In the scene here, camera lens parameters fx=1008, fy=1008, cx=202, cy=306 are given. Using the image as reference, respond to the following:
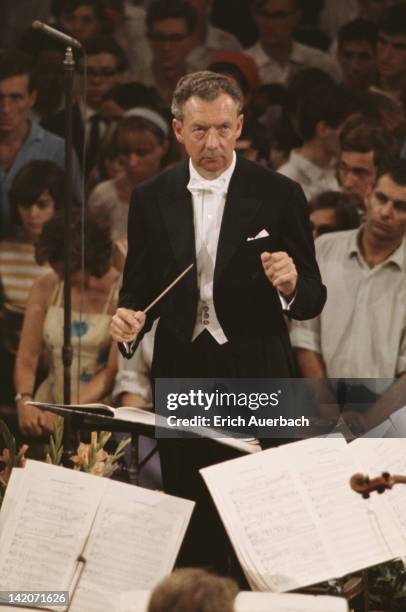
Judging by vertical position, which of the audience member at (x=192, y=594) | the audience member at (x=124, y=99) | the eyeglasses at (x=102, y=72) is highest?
the eyeglasses at (x=102, y=72)

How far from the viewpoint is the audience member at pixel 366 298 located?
14.9 feet

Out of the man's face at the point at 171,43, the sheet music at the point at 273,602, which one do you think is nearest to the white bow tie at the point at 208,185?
the man's face at the point at 171,43

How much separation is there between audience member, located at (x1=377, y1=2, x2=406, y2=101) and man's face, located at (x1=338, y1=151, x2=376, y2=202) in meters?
0.31

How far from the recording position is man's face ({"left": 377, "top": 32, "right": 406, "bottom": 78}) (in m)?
4.62

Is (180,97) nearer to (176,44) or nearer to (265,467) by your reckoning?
(176,44)

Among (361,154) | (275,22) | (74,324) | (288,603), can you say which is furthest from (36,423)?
(288,603)

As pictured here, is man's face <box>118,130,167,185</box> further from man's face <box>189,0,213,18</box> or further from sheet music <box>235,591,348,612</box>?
sheet music <box>235,591,348,612</box>

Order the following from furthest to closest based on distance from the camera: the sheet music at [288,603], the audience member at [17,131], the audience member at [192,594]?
the audience member at [17,131]
the sheet music at [288,603]
the audience member at [192,594]

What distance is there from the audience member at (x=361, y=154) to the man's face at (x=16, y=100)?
1561mm

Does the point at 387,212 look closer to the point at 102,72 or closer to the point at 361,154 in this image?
the point at 361,154

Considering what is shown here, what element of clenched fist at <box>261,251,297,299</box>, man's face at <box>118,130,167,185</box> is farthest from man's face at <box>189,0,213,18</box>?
clenched fist at <box>261,251,297,299</box>

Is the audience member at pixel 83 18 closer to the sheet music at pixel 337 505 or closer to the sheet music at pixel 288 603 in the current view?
the sheet music at pixel 337 505

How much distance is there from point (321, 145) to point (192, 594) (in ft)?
10.2

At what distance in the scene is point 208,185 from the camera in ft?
12.4
